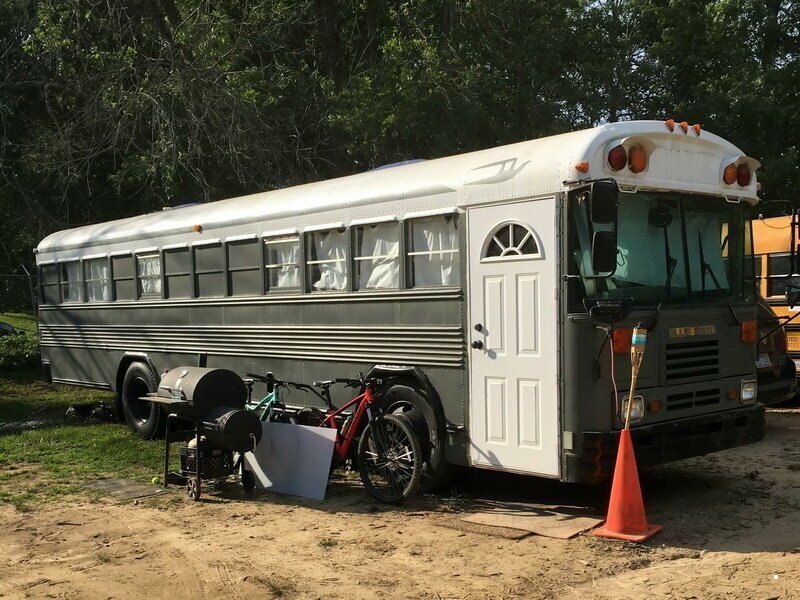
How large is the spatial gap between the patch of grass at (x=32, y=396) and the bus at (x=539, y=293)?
632 cm

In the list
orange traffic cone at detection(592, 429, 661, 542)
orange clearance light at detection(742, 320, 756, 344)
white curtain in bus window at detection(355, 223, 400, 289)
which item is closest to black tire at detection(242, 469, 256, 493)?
white curtain in bus window at detection(355, 223, 400, 289)

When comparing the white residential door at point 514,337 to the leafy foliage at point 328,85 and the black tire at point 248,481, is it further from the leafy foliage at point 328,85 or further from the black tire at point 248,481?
the leafy foliage at point 328,85

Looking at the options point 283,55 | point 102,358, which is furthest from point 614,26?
point 102,358

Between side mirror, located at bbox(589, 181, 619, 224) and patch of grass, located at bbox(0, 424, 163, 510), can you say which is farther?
patch of grass, located at bbox(0, 424, 163, 510)

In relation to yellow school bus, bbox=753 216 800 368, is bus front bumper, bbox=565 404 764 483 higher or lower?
lower

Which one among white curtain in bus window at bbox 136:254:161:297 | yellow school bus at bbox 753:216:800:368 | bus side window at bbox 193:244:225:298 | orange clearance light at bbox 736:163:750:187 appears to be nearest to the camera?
orange clearance light at bbox 736:163:750:187

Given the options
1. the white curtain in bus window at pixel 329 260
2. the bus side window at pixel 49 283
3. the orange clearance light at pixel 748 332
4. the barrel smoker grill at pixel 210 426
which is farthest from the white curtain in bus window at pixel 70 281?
the orange clearance light at pixel 748 332

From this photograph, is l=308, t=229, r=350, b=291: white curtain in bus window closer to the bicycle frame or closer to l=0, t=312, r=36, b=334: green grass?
the bicycle frame

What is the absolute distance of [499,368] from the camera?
6.70 meters

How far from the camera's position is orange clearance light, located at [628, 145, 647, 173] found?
6.41 m

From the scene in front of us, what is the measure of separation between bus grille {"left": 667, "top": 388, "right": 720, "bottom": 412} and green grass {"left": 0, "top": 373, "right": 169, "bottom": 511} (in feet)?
16.0

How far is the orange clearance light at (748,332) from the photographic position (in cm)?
709

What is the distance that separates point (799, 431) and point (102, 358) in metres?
8.89

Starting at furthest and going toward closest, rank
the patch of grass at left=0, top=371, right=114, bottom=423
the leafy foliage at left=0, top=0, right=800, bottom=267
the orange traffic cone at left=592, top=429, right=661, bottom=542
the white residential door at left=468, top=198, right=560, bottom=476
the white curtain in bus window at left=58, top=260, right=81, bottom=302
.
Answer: the leafy foliage at left=0, top=0, right=800, bottom=267 < the patch of grass at left=0, top=371, right=114, bottom=423 < the white curtain in bus window at left=58, top=260, right=81, bottom=302 < the white residential door at left=468, top=198, right=560, bottom=476 < the orange traffic cone at left=592, top=429, right=661, bottom=542
